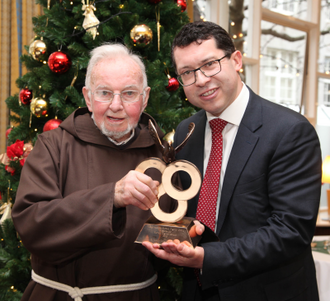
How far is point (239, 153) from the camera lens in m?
1.52

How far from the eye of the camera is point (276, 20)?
199 inches

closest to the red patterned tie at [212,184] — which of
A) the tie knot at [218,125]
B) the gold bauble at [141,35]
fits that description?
the tie knot at [218,125]

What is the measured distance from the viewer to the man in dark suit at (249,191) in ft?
4.55

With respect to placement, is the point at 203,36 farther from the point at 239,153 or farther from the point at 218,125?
the point at 239,153

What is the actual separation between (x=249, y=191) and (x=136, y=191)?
57 cm

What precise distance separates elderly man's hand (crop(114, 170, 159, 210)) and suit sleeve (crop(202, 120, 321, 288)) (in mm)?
369

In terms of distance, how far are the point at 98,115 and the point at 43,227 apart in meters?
0.56

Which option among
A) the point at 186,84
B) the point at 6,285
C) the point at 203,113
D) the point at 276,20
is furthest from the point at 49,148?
the point at 276,20

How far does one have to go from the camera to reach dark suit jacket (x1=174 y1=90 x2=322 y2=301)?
4.56 feet

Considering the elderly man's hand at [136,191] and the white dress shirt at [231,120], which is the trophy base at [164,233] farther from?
the white dress shirt at [231,120]

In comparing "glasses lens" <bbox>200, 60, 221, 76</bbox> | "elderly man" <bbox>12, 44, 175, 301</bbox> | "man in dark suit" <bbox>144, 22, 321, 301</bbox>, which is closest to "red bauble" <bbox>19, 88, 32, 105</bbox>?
"elderly man" <bbox>12, 44, 175, 301</bbox>

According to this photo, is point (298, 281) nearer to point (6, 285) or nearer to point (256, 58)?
point (6, 285)

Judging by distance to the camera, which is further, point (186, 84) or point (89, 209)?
point (186, 84)

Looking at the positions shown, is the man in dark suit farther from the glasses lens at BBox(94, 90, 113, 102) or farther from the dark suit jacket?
the glasses lens at BBox(94, 90, 113, 102)
